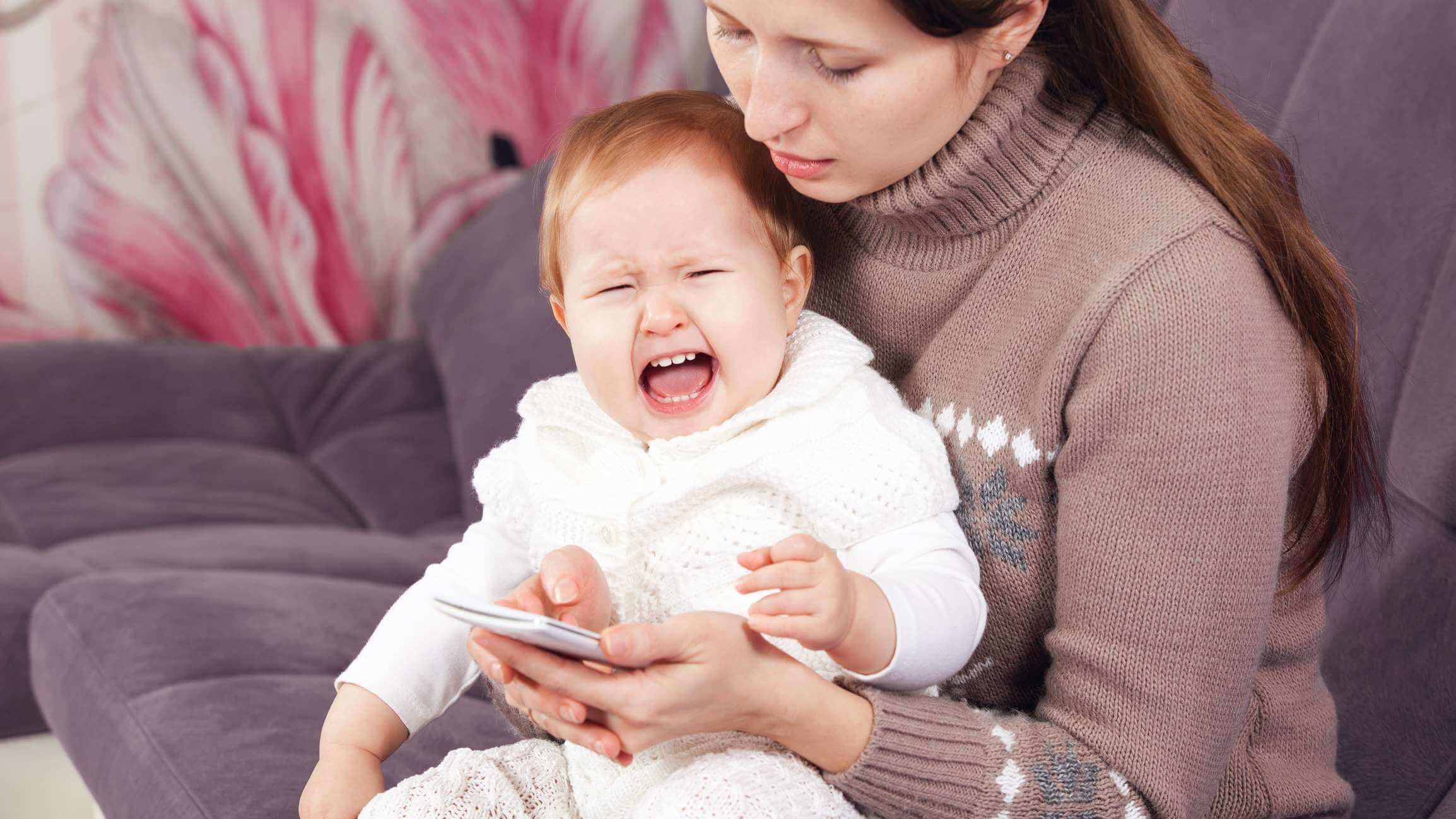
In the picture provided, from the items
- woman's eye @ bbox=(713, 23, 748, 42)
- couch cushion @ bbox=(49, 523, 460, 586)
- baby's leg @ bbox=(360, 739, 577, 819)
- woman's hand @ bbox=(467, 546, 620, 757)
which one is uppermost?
woman's eye @ bbox=(713, 23, 748, 42)

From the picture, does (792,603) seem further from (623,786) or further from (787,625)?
(623,786)

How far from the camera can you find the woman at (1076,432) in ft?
2.98

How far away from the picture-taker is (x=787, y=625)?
0.80m

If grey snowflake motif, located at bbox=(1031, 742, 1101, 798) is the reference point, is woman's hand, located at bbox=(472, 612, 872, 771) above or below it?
above

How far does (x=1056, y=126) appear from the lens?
107 cm

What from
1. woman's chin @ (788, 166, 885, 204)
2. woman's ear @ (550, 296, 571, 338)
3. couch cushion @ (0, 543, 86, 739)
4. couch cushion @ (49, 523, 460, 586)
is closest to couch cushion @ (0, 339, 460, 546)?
couch cushion @ (49, 523, 460, 586)

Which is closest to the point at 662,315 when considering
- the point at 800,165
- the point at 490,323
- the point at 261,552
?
the point at 800,165

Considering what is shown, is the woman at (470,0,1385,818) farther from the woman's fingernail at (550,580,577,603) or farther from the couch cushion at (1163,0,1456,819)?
the couch cushion at (1163,0,1456,819)

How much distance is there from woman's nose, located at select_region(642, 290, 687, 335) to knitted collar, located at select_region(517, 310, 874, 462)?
0.27 feet

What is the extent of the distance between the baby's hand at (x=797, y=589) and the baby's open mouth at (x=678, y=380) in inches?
9.8

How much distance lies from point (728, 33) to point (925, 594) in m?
0.45

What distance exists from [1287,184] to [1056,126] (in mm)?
188

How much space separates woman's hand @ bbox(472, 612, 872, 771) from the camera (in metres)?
0.81

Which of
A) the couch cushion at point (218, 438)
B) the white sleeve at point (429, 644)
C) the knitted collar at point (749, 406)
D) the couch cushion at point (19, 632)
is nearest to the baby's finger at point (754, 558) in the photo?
the knitted collar at point (749, 406)
